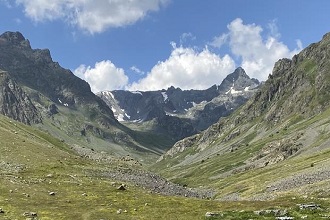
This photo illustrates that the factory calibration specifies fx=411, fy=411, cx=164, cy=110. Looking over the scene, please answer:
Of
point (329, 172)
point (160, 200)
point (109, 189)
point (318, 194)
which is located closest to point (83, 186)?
point (109, 189)

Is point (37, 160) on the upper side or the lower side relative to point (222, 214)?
upper

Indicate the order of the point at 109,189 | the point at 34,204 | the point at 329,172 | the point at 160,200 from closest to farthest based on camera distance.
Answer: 1. the point at 34,204
2. the point at 160,200
3. the point at 109,189
4. the point at 329,172

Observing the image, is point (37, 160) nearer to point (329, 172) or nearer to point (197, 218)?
point (197, 218)

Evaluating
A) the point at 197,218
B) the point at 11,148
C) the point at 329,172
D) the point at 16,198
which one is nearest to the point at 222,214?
the point at 197,218

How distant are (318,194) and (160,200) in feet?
80.4

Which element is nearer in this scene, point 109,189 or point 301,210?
point 301,210

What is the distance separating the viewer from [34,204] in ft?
164

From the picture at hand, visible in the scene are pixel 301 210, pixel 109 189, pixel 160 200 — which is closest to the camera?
pixel 301 210

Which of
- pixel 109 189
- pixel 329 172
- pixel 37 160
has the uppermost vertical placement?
pixel 37 160

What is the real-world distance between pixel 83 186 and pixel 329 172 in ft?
183

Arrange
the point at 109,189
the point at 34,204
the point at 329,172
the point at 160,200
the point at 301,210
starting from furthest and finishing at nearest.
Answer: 1. the point at 329,172
2. the point at 109,189
3. the point at 160,200
4. the point at 34,204
5. the point at 301,210

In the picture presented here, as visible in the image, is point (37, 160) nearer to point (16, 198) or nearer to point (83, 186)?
point (83, 186)

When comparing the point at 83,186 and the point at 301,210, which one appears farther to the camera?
the point at 83,186

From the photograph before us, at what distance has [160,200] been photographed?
61375 mm
